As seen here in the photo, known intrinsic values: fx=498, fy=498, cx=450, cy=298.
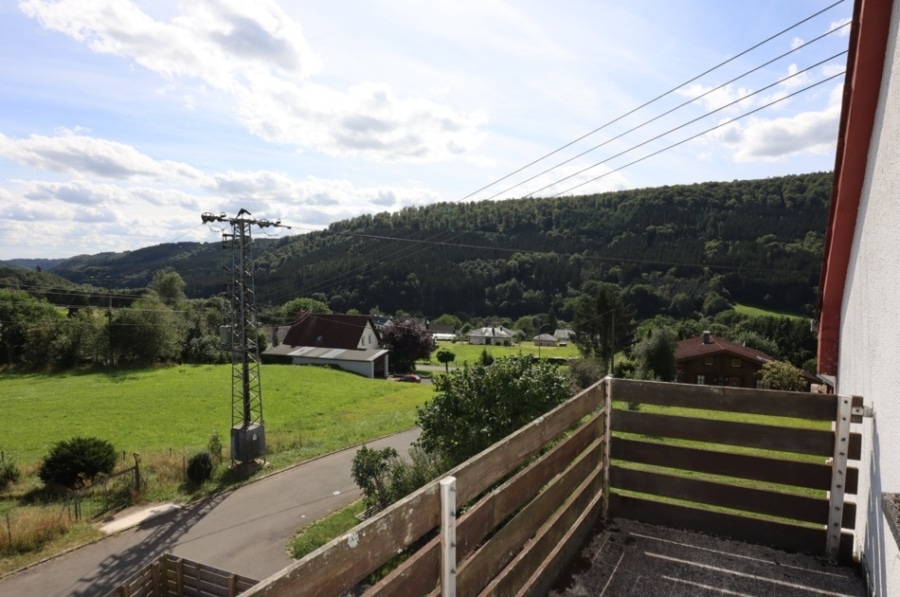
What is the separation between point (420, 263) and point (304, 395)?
3383 inches

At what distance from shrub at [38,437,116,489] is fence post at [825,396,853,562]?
19.5 meters

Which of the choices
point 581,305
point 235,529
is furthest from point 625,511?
point 581,305

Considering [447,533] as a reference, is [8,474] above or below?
below

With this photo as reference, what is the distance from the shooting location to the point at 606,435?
13.5 ft

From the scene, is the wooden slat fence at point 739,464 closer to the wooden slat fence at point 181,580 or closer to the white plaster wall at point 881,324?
the white plaster wall at point 881,324

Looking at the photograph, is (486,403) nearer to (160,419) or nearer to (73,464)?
(73,464)

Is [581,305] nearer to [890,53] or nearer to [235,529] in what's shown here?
[235,529]

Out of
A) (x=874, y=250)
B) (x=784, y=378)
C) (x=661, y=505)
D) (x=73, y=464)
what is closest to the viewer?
(x=874, y=250)

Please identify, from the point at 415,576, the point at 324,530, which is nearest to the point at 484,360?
the point at 324,530

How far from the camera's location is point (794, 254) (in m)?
77.0

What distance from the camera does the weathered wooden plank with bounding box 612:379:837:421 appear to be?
3.33 metres

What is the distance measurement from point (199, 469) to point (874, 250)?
60.2ft

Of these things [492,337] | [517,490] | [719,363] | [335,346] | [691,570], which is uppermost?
[517,490]

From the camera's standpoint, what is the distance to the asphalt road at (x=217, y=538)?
10828 millimetres
